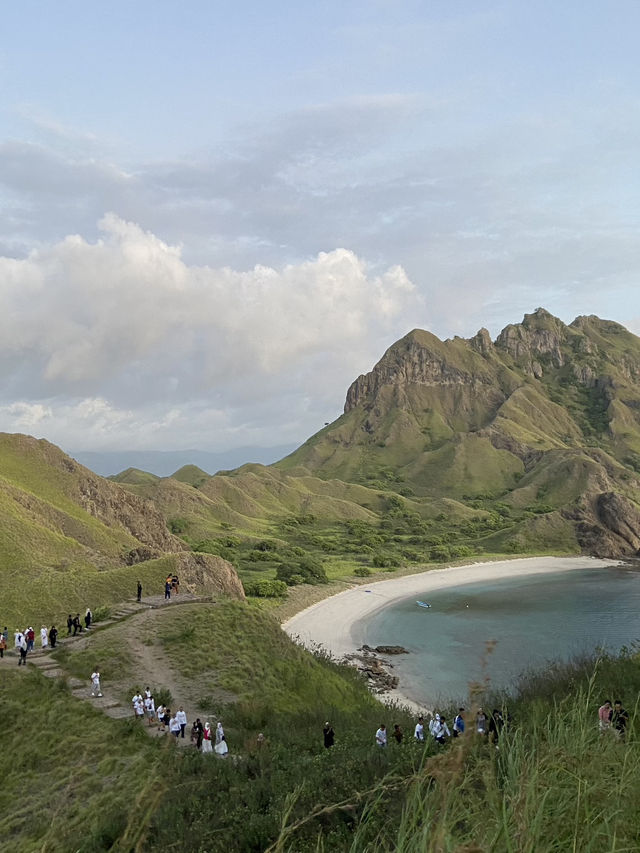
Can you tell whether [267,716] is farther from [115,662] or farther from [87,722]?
[115,662]

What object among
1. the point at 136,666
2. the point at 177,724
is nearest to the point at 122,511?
the point at 136,666

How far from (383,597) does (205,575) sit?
40.7m

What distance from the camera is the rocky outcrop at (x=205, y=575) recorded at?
2151 inches

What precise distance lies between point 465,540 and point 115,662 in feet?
407

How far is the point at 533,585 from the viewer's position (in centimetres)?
10156

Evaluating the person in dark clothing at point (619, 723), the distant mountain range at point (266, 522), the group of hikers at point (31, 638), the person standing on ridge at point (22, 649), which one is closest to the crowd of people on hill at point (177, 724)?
the person standing on ridge at point (22, 649)

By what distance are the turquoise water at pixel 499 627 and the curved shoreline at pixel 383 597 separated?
6.31 ft

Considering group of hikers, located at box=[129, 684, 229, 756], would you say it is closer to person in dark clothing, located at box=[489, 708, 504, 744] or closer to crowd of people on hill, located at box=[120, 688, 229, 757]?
crowd of people on hill, located at box=[120, 688, 229, 757]

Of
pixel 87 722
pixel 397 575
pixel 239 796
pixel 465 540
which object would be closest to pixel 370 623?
pixel 397 575

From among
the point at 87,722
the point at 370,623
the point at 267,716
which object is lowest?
the point at 370,623

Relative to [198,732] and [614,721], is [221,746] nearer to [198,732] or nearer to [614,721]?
[198,732]

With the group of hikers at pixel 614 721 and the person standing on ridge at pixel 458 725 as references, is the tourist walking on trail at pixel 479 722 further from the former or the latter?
the group of hikers at pixel 614 721

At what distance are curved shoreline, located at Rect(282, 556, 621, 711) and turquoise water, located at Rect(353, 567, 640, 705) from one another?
1.92 metres

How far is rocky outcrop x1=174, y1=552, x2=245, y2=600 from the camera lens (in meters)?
54.6
